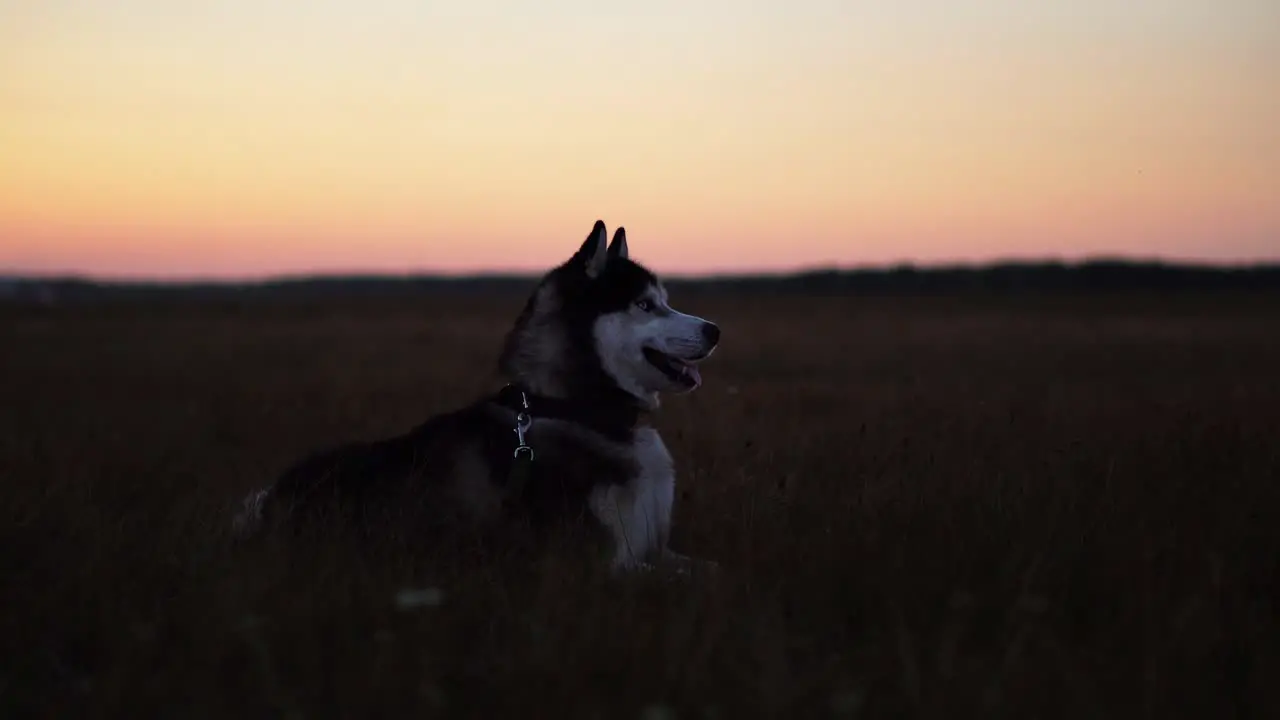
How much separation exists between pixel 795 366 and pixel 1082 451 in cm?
1178

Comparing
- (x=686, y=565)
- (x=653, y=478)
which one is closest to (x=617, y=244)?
(x=653, y=478)

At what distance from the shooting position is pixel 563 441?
4.95 metres

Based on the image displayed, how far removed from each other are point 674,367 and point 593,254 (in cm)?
76

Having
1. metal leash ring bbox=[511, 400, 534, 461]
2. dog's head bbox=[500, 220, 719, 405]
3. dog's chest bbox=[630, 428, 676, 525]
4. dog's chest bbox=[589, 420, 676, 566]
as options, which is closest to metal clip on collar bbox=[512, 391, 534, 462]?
metal leash ring bbox=[511, 400, 534, 461]

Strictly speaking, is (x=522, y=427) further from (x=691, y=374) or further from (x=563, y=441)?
(x=691, y=374)

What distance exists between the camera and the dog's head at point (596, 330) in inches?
201

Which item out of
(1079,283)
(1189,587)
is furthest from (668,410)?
(1079,283)

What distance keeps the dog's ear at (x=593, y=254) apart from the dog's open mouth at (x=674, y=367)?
488 mm

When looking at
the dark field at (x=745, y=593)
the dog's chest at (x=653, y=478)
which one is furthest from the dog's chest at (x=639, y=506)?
the dark field at (x=745, y=593)

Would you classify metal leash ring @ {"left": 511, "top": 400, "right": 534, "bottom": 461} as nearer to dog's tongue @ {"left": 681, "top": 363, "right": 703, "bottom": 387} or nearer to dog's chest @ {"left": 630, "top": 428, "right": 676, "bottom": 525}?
dog's chest @ {"left": 630, "top": 428, "right": 676, "bottom": 525}

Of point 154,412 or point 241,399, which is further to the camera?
point 241,399

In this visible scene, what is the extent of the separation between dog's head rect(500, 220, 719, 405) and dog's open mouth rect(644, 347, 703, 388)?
0.03 feet

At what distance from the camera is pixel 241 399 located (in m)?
12.6

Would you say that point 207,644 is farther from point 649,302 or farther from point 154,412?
point 154,412
